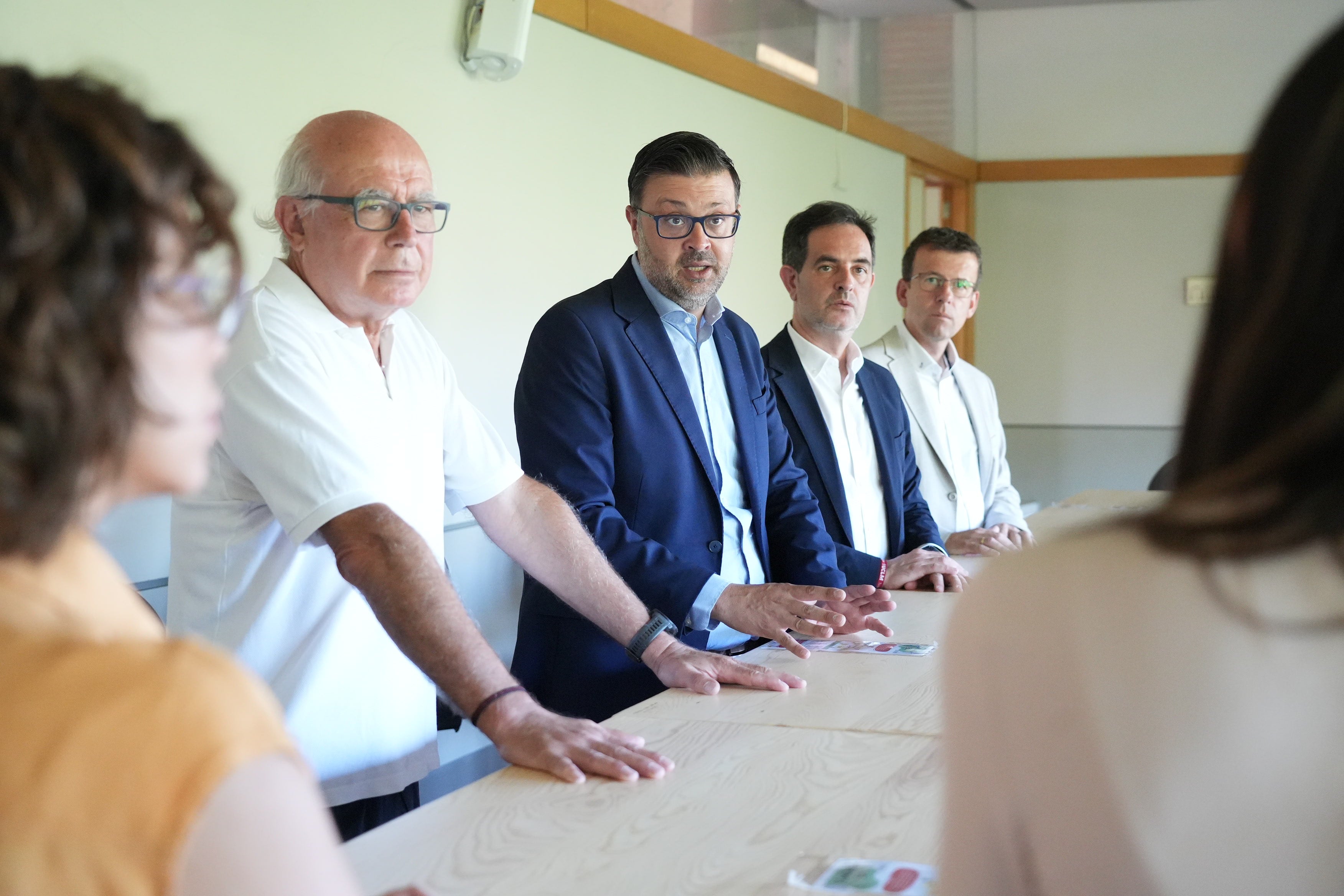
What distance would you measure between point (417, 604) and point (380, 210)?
32.9 inches

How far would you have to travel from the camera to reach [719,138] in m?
5.88

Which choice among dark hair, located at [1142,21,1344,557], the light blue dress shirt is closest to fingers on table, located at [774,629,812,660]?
the light blue dress shirt

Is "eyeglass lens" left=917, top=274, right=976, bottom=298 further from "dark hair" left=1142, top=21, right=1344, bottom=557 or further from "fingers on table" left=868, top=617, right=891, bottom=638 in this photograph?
"dark hair" left=1142, top=21, right=1344, bottom=557

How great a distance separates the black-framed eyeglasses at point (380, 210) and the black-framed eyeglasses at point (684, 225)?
770 mm

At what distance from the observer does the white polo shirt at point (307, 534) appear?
1.91 metres

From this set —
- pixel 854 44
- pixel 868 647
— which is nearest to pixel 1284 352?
pixel 868 647

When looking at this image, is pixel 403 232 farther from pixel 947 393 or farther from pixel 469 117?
pixel 947 393

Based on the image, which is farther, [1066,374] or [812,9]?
[1066,374]

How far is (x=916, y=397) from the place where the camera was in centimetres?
445

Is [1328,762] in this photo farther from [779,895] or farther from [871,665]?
[871,665]

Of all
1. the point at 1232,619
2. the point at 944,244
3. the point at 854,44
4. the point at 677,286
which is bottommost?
the point at 1232,619

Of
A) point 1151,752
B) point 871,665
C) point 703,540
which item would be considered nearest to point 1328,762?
point 1151,752

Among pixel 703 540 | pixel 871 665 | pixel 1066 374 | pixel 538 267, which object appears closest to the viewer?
pixel 871 665

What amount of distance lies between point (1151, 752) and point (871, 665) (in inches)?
64.5
